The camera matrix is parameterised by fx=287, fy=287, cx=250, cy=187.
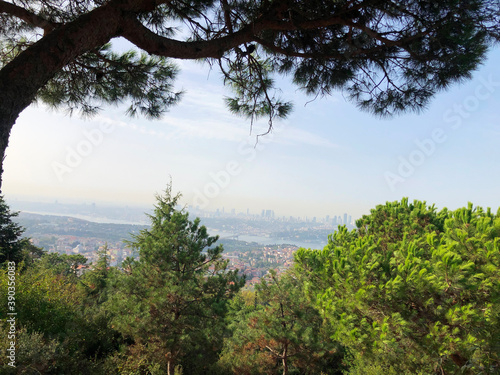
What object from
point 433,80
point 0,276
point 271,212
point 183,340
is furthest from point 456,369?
point 271,212

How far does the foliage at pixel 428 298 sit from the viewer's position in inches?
98.4

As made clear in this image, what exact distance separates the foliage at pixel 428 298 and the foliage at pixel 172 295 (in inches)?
201

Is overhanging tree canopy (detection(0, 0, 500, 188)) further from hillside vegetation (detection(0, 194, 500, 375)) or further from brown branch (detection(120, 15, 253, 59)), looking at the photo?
hillside vegetation (detection(0, 194, 500, 375))

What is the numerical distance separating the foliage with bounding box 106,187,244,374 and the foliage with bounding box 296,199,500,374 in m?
5.11

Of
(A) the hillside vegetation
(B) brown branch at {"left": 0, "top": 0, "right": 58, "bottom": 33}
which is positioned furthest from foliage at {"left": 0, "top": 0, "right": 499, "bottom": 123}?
(A) the hillside vegetation

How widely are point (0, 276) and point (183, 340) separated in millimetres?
4478

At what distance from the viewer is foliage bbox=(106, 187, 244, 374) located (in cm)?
710

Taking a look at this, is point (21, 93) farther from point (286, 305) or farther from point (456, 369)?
point (286, 305)

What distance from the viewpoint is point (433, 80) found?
3.21 m

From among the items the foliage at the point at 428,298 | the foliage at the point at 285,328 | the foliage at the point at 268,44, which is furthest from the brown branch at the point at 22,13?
the foliage at the point at 285,328

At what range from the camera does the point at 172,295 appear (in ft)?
23.4

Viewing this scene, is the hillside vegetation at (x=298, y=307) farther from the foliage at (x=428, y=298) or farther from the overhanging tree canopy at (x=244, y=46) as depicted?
the overhanging tree canopy at (x=244, y=46)

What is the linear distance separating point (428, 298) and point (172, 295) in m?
5.97

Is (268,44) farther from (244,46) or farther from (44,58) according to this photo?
(44,58)
